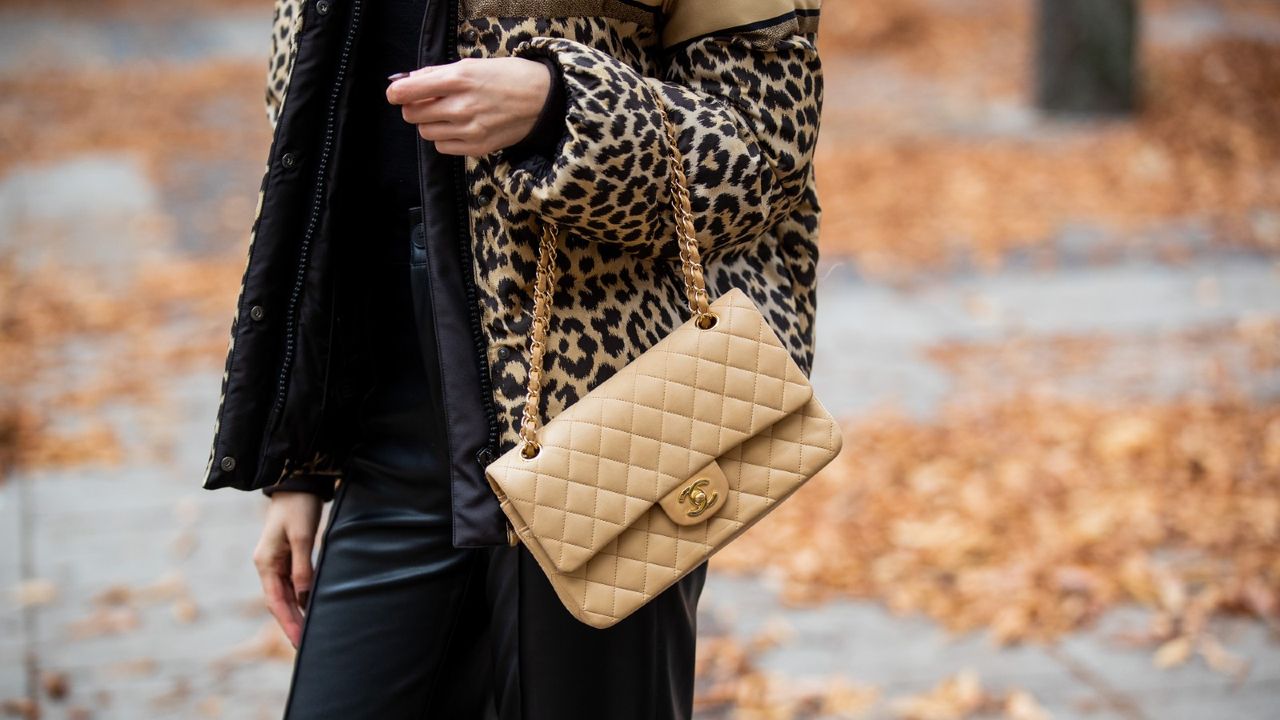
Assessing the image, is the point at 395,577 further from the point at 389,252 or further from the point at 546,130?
the point at 546,130

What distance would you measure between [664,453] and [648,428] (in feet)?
0.12

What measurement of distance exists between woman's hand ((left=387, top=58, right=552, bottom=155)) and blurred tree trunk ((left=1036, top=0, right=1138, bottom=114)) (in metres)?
9.12

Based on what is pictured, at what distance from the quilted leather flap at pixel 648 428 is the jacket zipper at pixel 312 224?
418 mm

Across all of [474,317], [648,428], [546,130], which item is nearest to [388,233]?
[474,317]

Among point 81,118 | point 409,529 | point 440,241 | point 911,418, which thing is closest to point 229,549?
point 911,418

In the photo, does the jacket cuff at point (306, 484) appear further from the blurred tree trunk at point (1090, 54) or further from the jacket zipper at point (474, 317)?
the blurred tree trunk at point (1090, 54)

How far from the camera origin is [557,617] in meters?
1.65

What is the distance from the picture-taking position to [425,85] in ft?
4.67

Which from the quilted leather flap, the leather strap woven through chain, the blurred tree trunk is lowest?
the blurred tree trunk

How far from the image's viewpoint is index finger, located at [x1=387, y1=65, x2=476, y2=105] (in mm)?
1421

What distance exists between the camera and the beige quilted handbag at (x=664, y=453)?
5.04 feet

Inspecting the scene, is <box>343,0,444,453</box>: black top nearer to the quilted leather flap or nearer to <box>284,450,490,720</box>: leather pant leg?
<box>284,450,490,720</box>: leather pant leg

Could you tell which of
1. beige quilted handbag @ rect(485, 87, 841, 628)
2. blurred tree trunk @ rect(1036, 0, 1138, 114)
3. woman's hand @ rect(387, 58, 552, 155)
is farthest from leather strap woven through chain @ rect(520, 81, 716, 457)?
blurred tree trunk @ rect(1036, 0, 1138, 114)

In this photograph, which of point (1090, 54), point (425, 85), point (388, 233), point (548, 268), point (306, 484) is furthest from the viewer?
point (1090, 54)
